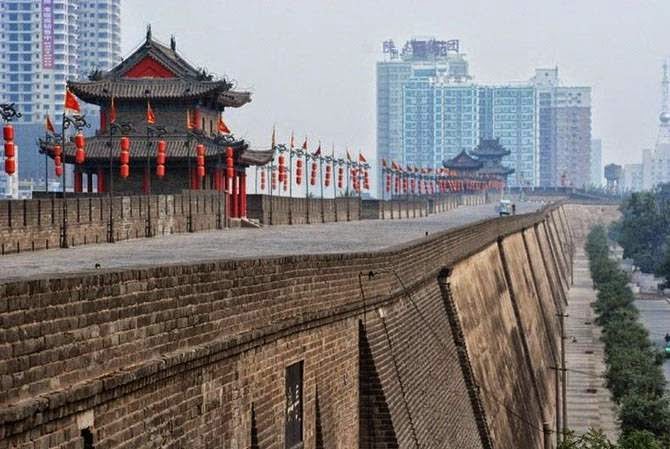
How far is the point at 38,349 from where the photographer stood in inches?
284

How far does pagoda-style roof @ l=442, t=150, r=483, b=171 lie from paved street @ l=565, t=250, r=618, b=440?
67174 mm

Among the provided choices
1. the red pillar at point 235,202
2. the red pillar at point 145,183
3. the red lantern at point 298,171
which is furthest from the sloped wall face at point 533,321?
the red lantern at point 298,171

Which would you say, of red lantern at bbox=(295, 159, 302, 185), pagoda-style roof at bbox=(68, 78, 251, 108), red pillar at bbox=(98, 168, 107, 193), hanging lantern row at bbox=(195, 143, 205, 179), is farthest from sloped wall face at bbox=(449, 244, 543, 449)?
red lantern at bbox=(295, 159, 302, 185)

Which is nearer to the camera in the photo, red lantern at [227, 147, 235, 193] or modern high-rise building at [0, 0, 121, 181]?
red lantern at [227, 147, 235, 193]

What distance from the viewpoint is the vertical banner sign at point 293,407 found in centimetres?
1174

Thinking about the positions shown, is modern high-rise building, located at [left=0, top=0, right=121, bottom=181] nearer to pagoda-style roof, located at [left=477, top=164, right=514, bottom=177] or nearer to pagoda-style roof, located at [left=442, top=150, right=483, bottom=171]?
pagoda-style roof, located at [left=442, top=150, right=483, bottom=171]

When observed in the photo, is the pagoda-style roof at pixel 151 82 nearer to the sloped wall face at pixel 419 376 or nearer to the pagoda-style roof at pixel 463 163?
the sloped wall face at pixel 419 376

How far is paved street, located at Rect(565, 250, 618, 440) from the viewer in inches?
1587

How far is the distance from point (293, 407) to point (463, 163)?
140 m

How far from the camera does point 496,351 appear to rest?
2736 cm

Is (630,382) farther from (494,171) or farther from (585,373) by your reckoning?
(494,171)

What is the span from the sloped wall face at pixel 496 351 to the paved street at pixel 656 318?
2312 cm

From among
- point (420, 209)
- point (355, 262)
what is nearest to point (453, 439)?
point (355, 262)

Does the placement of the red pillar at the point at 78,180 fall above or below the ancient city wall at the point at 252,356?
above
